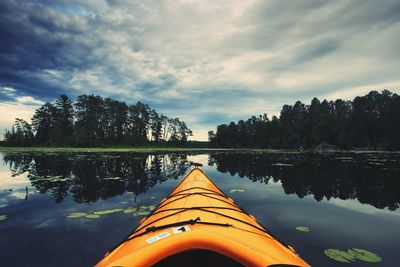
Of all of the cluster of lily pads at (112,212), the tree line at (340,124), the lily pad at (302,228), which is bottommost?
the lily pad at (302,228)

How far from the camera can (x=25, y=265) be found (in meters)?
4.20

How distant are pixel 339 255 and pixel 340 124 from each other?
266 ft

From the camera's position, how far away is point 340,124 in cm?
7444

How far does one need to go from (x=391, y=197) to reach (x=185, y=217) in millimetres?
9510

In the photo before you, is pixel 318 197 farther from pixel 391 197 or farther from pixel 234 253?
pixel 234 253

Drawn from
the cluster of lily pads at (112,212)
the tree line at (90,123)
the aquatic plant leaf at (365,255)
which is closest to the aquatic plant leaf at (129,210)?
the cluster of lily pads at (112,212)

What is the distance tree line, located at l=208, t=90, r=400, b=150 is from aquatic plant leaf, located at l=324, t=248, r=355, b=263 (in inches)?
3009

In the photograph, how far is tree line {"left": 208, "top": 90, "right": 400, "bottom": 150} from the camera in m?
67.1

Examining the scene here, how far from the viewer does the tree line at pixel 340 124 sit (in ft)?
220

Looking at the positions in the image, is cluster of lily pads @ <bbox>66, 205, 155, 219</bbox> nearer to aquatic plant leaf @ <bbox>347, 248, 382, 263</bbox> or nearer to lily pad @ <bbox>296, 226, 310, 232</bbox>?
lily pad @ <bbox>296, 226, 310, 232</bbox>

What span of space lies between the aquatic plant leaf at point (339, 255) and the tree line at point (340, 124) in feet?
251

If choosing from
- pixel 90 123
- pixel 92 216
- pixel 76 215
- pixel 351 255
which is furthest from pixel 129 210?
pixel 90 123

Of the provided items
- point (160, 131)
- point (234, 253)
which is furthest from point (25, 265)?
point (160, 131)

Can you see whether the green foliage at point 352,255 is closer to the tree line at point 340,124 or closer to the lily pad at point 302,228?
the lily pad at point 302,228
